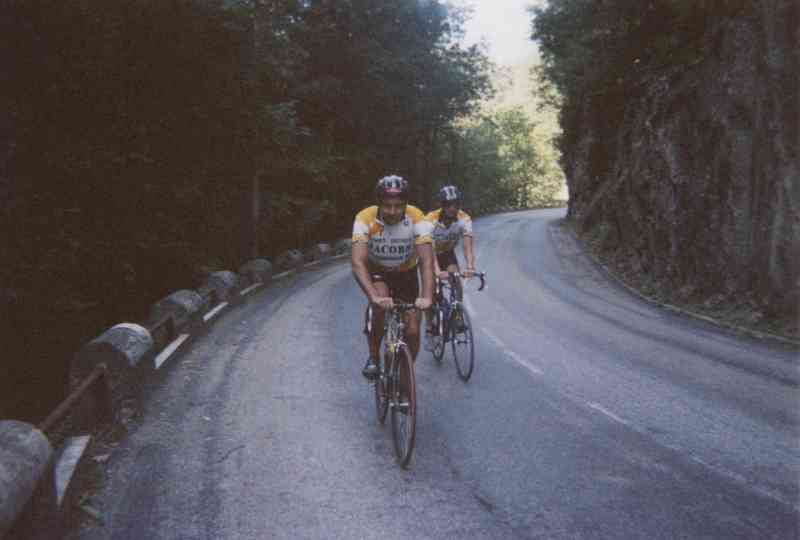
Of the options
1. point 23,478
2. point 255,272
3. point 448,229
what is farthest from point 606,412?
point 255,272

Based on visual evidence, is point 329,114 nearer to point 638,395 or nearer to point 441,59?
point 441,59

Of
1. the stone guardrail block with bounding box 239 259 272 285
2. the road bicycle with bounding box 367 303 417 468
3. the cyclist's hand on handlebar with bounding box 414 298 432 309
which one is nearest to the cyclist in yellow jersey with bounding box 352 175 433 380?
the road bicycle with bounding box 367 303 417 468

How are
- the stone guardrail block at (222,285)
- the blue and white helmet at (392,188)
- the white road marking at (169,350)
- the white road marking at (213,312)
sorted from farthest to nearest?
the stone guardrail block at (222,285) < the white road marking at (213,312) < the white road marking at (169,350) < the blue and white helmet at (392,188)

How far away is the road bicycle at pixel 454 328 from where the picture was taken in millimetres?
8383

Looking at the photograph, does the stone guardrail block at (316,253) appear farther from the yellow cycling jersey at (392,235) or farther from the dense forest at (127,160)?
the yellow cycling jersey at (392,235)

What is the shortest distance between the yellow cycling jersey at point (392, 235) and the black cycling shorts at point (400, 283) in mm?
223

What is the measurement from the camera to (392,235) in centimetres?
620

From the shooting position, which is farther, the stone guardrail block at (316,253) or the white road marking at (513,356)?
the stone guardrail block at (316,253)

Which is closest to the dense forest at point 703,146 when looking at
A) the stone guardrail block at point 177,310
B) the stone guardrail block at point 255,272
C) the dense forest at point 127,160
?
the stone guardrail block at point 177,310

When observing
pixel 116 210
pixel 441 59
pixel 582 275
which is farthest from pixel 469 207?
pixel 116 210

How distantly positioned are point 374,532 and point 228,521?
101 centimetres

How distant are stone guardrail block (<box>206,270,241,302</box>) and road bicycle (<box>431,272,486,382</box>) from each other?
21.4 ft

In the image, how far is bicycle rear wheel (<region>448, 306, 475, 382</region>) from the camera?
8.27 meters

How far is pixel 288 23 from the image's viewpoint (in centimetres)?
2252
